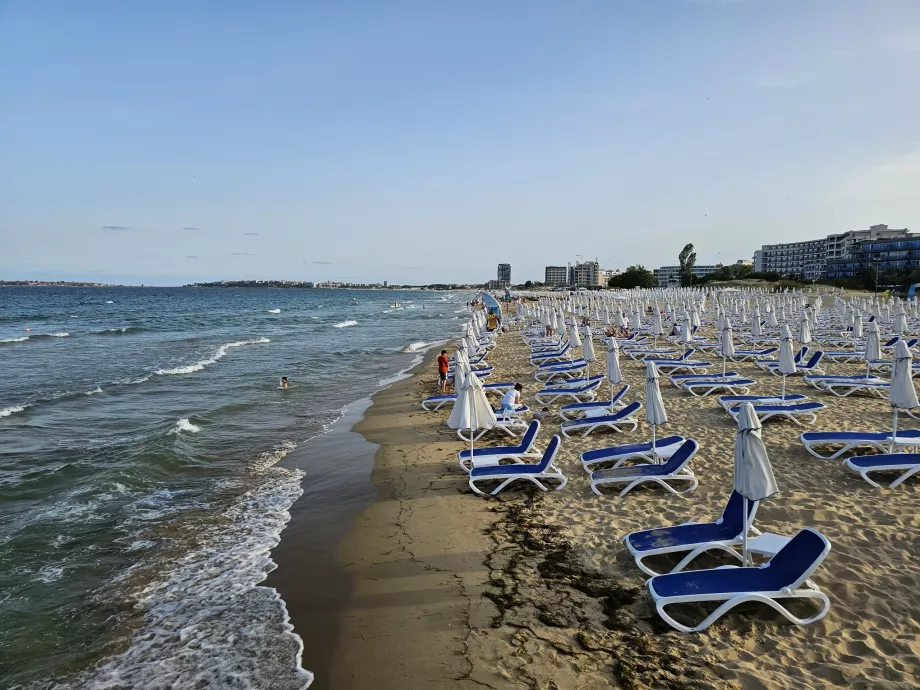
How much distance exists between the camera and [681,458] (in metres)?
7.07

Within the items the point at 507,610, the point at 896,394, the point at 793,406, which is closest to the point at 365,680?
the point at 507,610

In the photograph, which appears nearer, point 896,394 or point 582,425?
point 896,394

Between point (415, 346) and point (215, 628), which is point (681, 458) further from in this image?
point (415, 346)

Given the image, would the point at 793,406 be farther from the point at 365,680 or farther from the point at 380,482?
the point at 365,680

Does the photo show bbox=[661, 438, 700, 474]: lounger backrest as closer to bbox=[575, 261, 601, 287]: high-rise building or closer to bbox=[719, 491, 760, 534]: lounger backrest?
bbox=[719, 491, 760, 534]: lounger backrest

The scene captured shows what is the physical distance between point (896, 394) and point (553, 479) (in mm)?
4803

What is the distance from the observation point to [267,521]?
738 centimetres

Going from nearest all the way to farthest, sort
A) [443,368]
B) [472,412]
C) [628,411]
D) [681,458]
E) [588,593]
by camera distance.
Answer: [588,593] < [681,458] < [472,412] < [628,411] < [443,368]

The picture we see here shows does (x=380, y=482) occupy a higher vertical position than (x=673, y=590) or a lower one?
lower

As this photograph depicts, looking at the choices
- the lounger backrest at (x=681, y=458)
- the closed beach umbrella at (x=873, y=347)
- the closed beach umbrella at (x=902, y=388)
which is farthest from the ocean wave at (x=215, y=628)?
the closed beach umbrella at (x=873, y=347)

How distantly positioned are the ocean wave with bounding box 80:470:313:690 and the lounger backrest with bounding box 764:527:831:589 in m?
3.83

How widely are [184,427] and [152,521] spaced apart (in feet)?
17.0

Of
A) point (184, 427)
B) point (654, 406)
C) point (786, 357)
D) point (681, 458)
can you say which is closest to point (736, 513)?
point (681, 458)

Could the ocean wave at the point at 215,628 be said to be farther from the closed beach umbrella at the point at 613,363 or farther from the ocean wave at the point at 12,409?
the ocean wave at the point at 12,409
